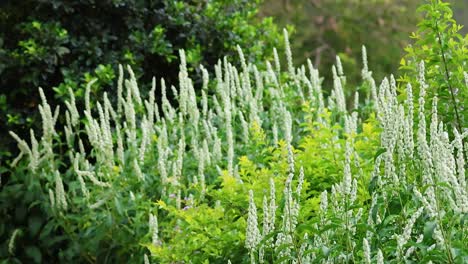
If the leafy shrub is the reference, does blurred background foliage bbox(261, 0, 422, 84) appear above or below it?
above

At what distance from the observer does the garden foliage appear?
8.26 ft

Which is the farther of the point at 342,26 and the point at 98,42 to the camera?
the point at 342,26

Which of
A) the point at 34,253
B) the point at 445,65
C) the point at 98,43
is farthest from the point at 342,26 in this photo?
the point at 445,65

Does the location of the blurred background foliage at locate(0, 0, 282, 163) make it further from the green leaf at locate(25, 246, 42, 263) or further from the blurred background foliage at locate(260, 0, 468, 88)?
the blurred background foliage at locate(260, 0, 468, 88)

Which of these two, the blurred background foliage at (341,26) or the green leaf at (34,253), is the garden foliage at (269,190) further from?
the blurred background foliage at (341,26)

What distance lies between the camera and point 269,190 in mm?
3197

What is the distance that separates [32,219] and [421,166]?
2.84 meters

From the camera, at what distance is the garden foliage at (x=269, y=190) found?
8.26 feet

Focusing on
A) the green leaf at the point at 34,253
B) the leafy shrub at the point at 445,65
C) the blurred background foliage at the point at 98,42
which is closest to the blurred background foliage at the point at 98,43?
the blurred background foliage at the point at 98,42

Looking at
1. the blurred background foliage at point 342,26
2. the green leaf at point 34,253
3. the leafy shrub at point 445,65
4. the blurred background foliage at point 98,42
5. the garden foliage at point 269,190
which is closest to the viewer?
the garden foliage at point 269,190

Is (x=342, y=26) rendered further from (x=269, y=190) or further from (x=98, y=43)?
(x=269, y=190)

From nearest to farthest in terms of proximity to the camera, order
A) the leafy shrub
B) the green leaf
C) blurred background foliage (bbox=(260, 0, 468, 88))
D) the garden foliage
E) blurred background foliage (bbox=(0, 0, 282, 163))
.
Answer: the garden foliage → the leafy shrub → the green leaf → blurred background foliage (bbox=(0, 0, 282, 163)) → blurred background foliage (bbox=(260, 0, 468, 88))

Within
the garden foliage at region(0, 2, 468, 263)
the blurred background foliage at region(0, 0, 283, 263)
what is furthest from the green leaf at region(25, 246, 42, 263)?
the blurred background foliage at region(0, 0, 283, 263)

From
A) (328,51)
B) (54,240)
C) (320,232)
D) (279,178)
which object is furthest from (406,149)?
(328,51)
